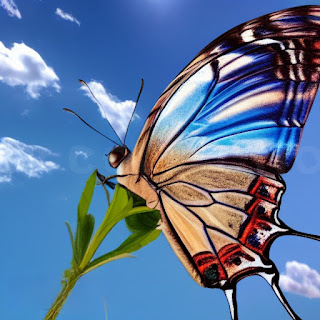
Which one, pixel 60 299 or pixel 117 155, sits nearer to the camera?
pixel 60 299

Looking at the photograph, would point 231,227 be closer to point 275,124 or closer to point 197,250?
point 197,250

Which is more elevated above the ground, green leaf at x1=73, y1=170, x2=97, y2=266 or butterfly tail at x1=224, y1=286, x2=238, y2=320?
green leaf at x1=73, y1=170, x2=97, y2=266

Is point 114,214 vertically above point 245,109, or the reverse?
point 245,109

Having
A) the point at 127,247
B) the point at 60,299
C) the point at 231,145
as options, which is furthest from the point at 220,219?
the point at 60,299

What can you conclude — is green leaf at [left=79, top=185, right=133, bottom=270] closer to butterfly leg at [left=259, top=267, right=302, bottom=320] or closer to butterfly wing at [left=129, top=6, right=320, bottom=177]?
butterfly wing at [left=129, top=6, right=320, bottom=177]

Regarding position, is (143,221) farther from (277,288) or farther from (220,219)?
(277,288)

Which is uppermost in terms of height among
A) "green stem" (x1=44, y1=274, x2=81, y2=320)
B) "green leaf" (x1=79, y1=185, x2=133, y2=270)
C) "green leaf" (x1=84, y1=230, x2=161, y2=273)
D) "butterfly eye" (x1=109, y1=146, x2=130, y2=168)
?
"butterfly eye" (x1=109, y1=146, x2=130, y2=168)

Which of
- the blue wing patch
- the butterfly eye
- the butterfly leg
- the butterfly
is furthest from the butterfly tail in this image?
the butterfly eye
